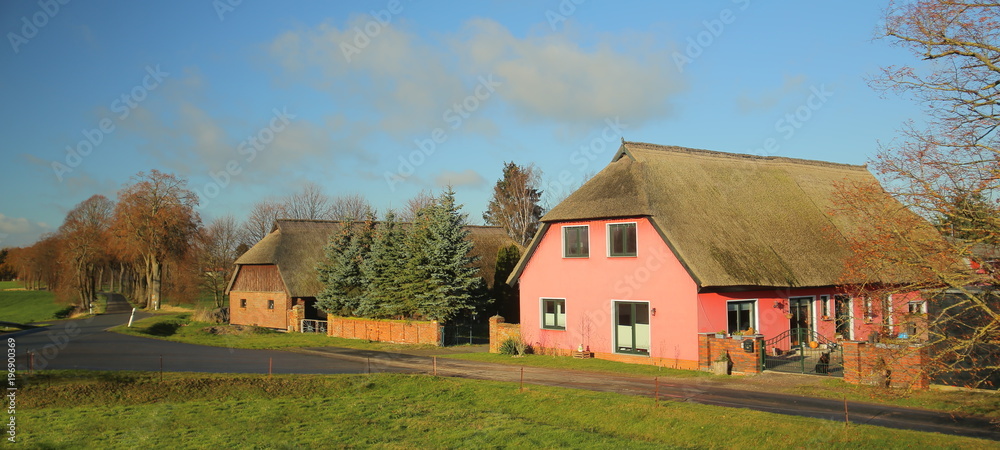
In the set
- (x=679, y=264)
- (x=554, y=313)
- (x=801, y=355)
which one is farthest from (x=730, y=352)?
(x=554, y=313)

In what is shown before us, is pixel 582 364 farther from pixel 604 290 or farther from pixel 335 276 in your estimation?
pixel 335 276

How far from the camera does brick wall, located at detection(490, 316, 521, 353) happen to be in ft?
92.4

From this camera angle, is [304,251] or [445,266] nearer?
[445,266]

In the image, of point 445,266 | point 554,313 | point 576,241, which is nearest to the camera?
point 576,241

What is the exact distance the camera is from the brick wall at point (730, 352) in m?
20.8

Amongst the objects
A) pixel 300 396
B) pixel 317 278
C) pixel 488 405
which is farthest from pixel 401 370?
pixel 317 278

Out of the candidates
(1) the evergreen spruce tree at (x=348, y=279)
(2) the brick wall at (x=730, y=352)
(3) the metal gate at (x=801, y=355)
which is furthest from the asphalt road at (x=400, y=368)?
(1) the evergreen spruce tree at (x=348, y=279)

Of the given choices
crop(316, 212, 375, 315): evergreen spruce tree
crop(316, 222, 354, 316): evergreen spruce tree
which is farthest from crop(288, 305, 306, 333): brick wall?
crop(316, 212, 375, 315): evergreen spruce tree

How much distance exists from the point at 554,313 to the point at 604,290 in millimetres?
3040

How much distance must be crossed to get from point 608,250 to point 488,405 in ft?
33.6

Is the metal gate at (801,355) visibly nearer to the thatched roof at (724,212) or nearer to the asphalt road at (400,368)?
the thatched roof at (724,212)

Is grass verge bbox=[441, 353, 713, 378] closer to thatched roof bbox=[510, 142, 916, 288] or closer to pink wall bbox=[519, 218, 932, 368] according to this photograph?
pink wall bbox=[519, 218, 932, 368]

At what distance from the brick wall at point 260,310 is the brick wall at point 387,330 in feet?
20.3

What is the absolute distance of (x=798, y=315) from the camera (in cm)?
2502
